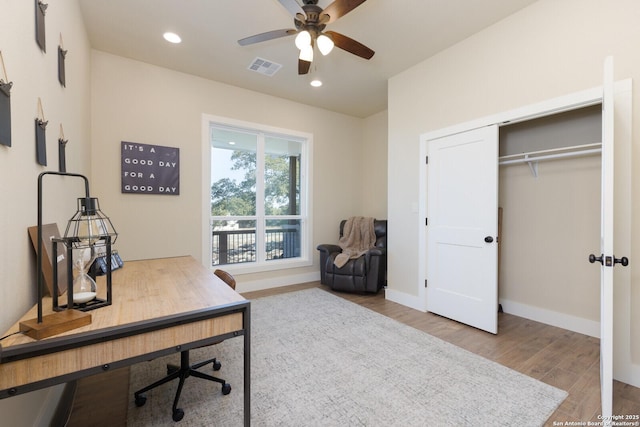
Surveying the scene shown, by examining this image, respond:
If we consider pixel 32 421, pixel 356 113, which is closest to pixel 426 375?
pixel 32 421

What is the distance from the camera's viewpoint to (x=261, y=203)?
14.8 ft

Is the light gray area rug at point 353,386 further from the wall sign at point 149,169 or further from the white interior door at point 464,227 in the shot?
the wall sign at point 149,169

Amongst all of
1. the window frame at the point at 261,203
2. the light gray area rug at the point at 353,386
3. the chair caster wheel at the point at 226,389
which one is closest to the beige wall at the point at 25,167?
the light gray area rug at the point at 353,386

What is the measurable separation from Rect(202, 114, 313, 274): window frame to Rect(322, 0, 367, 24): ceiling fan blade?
2376 millimetres

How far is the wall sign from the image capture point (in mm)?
3416

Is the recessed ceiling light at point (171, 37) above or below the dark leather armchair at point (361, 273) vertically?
above

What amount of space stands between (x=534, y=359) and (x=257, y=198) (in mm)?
3781

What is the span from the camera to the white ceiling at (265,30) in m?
2.56

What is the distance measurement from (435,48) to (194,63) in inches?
114

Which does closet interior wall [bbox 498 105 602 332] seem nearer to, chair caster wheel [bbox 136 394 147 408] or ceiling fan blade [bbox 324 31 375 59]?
ceiling fan blade [bbox 324 31 375 59]

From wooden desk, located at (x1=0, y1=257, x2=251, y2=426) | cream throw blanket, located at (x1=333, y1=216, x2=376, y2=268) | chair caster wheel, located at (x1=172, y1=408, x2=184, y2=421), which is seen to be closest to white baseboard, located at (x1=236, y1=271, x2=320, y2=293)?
cream throw blanket, located at (x1=333, y1=216, x2=376, y2=268)

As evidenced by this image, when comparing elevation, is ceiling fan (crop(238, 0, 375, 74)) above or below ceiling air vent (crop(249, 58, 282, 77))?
below

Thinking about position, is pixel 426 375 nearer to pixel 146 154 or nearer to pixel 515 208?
pixel 515 208

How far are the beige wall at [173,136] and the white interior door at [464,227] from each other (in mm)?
1827
